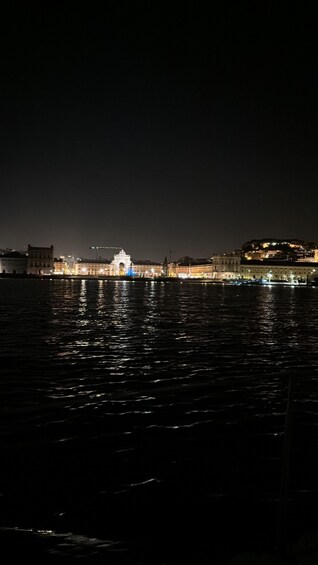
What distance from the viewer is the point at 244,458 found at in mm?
7738

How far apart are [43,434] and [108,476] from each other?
2.11 m

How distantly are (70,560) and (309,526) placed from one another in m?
2.71

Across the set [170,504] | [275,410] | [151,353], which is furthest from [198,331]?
[170,504]

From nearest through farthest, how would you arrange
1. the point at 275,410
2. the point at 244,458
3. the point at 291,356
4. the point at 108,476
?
1. the point at 108,476
2. the point at 244,458
3. the point at 275,410
4. the point at 291,356

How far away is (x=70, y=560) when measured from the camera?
15.8 ft

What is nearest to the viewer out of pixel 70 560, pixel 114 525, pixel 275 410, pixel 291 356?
pixel 70 560

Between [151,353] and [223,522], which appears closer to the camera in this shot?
[223,522]

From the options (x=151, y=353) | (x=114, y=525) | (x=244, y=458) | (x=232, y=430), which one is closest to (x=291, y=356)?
(x=151, y=353)

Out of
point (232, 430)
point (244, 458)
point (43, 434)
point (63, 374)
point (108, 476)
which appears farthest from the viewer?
point (63, 374)

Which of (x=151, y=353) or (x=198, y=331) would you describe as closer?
(x=151, y=353)

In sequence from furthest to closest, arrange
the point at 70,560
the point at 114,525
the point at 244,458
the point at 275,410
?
the point at 275,410 → the point at 244,458 → the point at 114,525 → the point at 70,560

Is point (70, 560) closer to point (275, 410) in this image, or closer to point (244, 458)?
point (244, 458)

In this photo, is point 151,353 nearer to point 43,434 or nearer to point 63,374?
point 63,374

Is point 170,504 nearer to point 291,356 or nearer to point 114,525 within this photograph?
point 114,525
